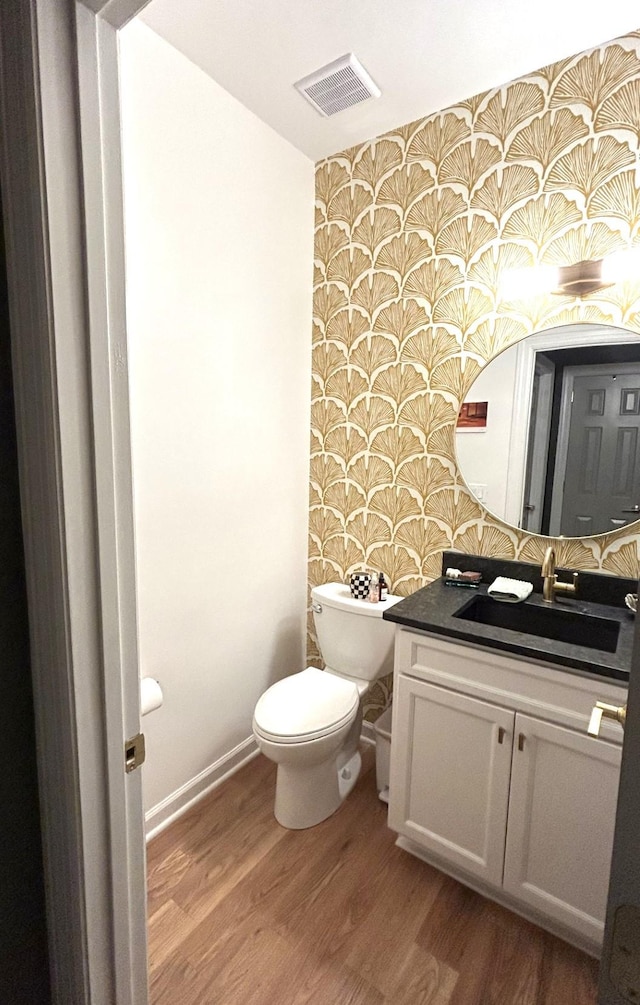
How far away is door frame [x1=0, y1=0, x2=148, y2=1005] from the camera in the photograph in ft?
2.12

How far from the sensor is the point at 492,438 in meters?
1.92

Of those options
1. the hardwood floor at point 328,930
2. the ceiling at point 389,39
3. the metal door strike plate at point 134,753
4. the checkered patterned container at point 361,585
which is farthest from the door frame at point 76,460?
the checkered patterned container at point 361,585

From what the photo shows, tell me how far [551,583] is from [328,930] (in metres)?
1.29

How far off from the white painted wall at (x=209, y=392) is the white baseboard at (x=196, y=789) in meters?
0.02

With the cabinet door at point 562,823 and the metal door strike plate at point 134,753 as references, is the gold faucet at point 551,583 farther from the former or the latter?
the metal door strike plate at point 134,753

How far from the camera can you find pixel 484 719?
149cm

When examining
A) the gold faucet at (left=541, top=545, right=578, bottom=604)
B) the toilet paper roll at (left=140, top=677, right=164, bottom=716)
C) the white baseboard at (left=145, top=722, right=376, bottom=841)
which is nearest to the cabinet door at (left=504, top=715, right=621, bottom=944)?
the gold faucet at (left=541, top=545, right=578, bottom=604)

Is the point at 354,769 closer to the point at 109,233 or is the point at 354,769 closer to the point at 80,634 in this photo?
the point at 80,634

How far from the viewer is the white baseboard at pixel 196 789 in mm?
1815

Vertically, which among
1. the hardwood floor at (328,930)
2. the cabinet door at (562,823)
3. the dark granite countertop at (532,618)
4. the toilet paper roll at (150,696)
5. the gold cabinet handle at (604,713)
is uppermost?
the gold cabinet handle at (604,713)

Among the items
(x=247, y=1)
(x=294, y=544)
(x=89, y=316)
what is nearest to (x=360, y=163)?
(x=247, y=1)

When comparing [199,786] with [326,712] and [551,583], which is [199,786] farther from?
[551,583]

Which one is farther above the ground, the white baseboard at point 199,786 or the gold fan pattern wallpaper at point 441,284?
the gold fan pattern wallpaper at point 441,284

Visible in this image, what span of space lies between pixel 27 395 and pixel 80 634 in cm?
36
